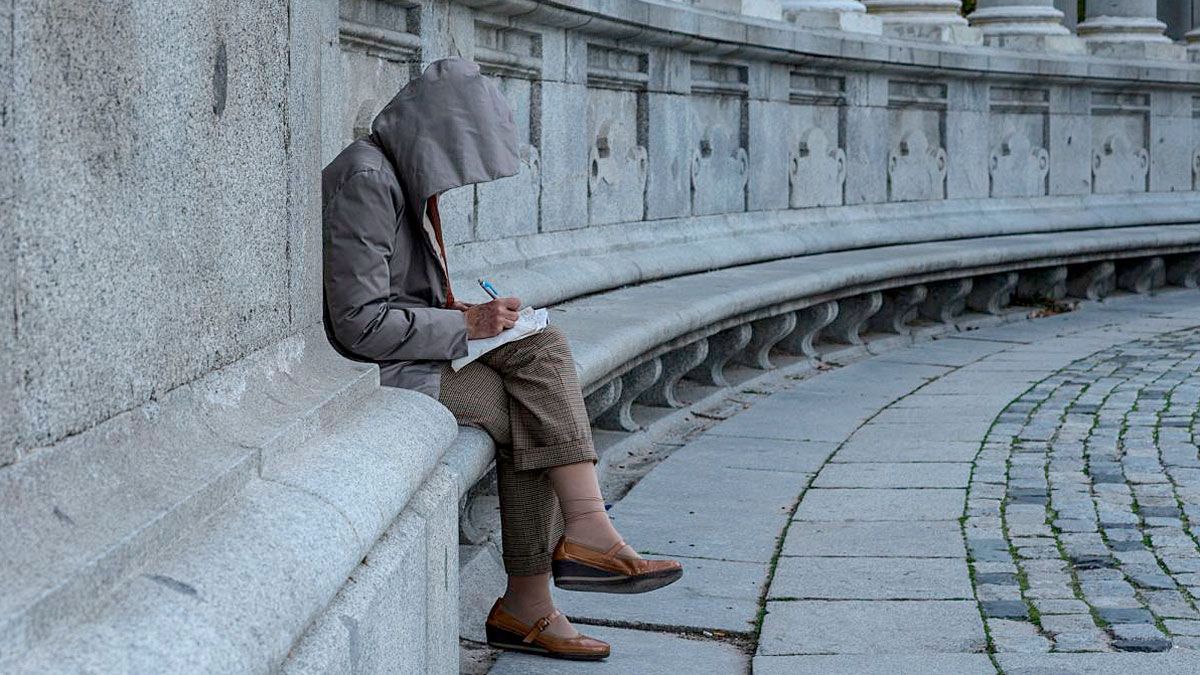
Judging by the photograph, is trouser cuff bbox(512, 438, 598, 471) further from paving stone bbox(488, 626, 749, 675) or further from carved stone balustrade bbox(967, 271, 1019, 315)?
carved stone balustrade bbox(967, 271, 1019, 315)

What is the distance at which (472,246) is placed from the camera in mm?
6551

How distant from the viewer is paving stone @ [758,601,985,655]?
4.12m

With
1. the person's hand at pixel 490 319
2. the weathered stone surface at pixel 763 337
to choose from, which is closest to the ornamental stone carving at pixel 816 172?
the weathered stone surface at pixel 763 337

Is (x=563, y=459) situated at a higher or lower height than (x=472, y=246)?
lower

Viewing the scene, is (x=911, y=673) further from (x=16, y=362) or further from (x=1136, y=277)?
(x=1136, y=277)

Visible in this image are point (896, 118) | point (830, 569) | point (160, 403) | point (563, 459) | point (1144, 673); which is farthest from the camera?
point (896, 118)

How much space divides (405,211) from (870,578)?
5.29 ft

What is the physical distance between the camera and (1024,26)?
14.2 m

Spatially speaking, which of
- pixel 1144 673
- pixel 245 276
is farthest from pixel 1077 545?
pixel 245 276

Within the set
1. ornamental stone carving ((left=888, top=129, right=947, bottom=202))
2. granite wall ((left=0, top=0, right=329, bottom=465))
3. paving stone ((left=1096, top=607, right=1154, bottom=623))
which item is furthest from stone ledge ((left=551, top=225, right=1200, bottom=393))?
granite wall ((left=0, top=0, right=329, bottom=465))

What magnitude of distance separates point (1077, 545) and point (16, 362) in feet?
12.7

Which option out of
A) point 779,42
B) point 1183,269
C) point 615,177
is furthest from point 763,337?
point 1183,269

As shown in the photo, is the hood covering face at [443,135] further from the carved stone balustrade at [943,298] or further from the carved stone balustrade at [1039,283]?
the carved stone balustrade at [1039,283]

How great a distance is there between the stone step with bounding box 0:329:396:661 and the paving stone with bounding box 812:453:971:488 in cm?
346
